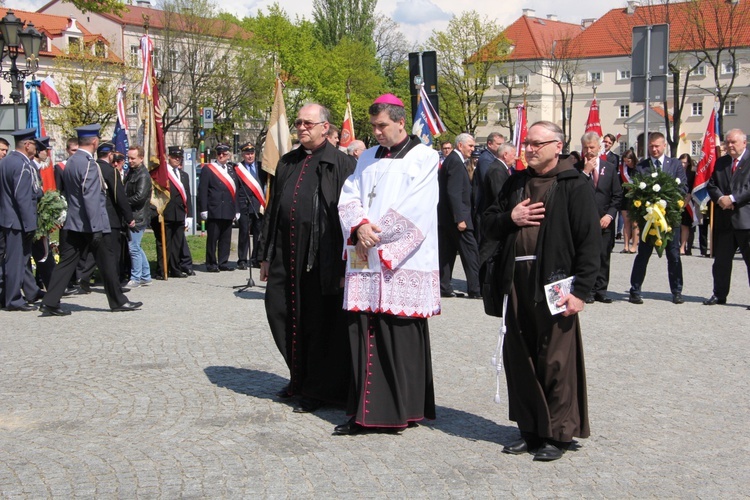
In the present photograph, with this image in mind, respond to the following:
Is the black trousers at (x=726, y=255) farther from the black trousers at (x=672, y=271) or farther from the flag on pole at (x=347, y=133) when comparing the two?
the flag on pole at (x=347, y=133)

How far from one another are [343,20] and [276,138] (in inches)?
3056

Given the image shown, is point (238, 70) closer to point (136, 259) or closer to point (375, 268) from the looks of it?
point (136, 259)

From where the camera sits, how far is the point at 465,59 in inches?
2933

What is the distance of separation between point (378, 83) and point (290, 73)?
1061 centimetres

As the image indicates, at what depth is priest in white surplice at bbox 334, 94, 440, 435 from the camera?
594 cm

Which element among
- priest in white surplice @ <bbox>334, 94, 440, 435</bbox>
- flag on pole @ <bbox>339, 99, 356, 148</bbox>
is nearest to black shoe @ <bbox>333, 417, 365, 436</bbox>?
priest in white surplice @ <bbox>334, 94, 440, 435</bbox>

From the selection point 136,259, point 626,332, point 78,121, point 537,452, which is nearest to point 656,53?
point 626,332

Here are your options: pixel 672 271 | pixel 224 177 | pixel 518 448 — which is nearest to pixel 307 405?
pixel 518 448

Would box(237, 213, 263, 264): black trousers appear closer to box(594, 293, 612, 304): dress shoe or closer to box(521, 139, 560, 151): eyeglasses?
box(594, 293, 612, 304): dress shoe

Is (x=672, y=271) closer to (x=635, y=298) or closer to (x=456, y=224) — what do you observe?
(x=635, y=298)

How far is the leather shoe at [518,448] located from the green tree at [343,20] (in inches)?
3262

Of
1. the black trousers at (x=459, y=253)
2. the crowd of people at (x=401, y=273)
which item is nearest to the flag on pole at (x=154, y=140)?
the black trousers at (x=459, y=253)

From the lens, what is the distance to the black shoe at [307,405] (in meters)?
6.61

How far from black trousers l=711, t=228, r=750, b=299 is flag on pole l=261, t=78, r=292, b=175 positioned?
18.9 feet
